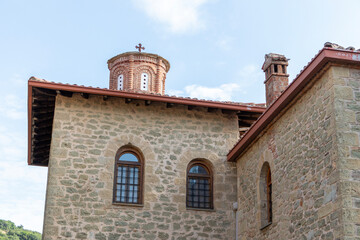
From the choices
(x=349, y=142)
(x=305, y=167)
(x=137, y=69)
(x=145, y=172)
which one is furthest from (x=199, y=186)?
(x=137, y=69)

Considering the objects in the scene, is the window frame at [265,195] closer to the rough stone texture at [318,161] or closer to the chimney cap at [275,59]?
the rough stone texture at [318,161]

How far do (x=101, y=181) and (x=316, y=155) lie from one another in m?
5.97

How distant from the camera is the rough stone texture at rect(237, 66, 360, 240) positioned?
26.8 feet

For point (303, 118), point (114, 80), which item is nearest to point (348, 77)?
point (303, 118)

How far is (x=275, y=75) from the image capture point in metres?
15.2

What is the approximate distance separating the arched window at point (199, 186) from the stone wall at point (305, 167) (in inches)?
69.1

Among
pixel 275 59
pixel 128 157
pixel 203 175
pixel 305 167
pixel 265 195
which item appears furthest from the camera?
pixel 275 59

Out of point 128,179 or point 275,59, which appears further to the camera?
point 275,59

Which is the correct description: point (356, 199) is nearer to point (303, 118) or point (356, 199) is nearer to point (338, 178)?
point (338, 178)

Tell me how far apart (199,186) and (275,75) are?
14.0ft

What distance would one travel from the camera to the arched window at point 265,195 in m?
11.6

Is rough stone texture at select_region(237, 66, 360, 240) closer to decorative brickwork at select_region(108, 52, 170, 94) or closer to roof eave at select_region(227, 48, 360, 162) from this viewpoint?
roof eave at select_region(227, 48, 360, 162)

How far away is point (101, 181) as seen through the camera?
42.2 ft

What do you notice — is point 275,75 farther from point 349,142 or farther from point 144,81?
point 144,81
